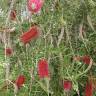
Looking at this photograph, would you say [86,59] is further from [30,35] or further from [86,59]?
[30,35]

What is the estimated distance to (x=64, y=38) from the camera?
1766 millimetres

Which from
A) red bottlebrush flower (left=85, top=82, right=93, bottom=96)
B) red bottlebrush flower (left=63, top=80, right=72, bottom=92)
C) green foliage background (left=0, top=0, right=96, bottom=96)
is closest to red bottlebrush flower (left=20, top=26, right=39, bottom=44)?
green foliage background (left=0, top=0, right=96, bottom=96)

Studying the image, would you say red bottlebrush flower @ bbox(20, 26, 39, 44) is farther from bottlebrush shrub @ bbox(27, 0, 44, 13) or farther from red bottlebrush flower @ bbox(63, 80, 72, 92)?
red bottlebrush flower @ bbox(63, 80, 72, 92)

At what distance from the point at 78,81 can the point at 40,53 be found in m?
0.24

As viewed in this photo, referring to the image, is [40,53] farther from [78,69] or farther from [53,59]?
[78,69]

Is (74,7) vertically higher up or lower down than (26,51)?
higher up

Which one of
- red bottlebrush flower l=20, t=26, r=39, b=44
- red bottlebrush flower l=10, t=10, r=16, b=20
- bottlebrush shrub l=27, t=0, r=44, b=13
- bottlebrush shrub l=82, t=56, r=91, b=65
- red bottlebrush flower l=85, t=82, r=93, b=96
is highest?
bottlebrush shrub l=27, t=0, r=44, b=13

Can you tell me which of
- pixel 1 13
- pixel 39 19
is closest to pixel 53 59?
pixel 39 19

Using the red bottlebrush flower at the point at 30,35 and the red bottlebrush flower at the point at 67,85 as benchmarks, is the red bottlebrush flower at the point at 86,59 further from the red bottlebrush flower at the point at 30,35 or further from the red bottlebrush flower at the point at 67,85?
the red bottlebrush flower at the point at 30,35

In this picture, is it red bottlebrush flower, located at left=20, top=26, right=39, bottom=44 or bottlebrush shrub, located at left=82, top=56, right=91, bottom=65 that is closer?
red bottlebrush flower, located at left=20, top=26, right=39, bottom=44

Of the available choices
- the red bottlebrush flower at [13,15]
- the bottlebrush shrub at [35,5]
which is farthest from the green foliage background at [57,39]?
the bottlebrush shrub at [35,5]

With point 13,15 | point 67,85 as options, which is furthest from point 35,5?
point 67,85

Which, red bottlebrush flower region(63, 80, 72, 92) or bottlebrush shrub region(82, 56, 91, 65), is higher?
bottlebrush shrub region(82, 56, 91, 65)

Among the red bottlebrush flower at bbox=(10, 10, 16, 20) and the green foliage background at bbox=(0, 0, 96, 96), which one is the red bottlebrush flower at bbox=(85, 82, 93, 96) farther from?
the red bottlebrush flower at bbox=(10, 10, 16, 20)
